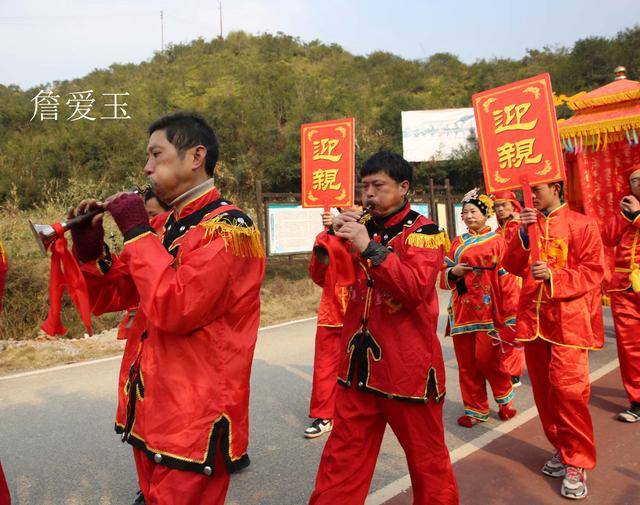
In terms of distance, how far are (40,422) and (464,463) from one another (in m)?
3.60

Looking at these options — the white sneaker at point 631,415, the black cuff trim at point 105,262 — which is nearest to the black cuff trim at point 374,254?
the black cuff trim at point 105,262

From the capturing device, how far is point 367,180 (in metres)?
3.00

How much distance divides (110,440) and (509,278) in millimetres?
3748

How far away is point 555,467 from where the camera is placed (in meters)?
3.85

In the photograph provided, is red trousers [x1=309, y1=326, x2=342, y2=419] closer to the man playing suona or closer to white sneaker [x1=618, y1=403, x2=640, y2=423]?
the man playing suona

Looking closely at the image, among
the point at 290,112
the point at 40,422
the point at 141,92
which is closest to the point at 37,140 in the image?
the point at 141,92

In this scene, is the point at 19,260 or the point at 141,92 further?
the point at 141,92

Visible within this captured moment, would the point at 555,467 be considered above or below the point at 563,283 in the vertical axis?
below

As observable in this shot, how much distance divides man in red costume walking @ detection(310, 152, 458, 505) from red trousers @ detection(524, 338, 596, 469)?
1187 mm

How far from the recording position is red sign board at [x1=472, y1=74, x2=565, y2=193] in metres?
3.68

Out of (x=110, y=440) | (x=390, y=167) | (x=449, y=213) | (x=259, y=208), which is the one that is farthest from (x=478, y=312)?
(x=449, y=213)

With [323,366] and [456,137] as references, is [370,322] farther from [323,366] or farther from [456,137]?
[456,137]

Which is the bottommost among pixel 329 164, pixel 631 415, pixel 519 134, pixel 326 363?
pixel 631 415

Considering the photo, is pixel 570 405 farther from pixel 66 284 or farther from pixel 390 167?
pixel 66 284
